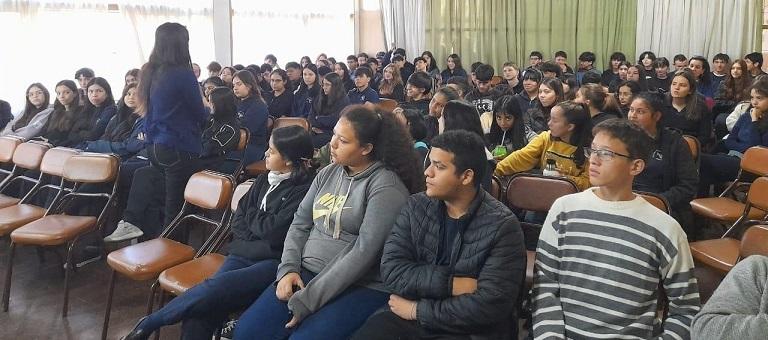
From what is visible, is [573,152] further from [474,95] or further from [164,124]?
[474,95]

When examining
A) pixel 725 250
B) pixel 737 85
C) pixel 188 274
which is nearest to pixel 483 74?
pixel 737 85

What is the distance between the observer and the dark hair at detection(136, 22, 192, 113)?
11.3ft

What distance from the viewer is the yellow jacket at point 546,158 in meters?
3.17

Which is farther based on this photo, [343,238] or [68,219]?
[68,219]

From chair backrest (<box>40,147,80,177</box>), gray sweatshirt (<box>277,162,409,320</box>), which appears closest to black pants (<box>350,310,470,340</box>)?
gray sweatshirt (<box>277,162,409,320</box>)

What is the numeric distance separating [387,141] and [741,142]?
3.39 metres

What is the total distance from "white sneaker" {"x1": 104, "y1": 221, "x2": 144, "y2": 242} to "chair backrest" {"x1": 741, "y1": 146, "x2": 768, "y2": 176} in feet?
12.1

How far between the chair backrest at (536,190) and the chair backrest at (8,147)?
3.39 meters

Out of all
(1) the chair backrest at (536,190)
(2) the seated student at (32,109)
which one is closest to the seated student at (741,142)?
(1) the chair backrest at (536,190)

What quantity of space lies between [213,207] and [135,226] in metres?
1.11

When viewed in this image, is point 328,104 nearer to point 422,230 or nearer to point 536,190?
point 536,190

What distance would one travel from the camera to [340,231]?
2.30m

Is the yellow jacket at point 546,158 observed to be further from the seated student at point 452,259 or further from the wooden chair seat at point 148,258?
the wooden chair seat at point 148,258

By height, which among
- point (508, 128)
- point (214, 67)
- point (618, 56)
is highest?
point (618, 56)
